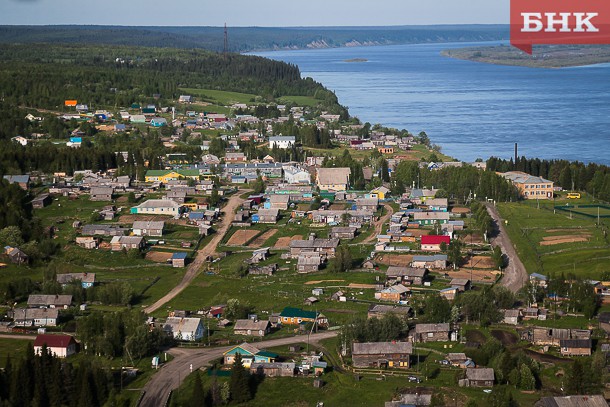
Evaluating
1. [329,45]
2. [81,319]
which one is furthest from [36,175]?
[329,45]

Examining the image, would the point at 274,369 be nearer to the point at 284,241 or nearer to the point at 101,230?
the point at 284,241

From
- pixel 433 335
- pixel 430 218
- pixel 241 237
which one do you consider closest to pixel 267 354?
pixel 433 335

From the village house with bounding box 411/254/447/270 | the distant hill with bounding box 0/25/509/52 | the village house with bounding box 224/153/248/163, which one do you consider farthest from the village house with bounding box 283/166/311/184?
the distant hill with bounding box 0/25/509/52

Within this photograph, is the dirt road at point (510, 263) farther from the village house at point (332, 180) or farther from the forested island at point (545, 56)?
the forested island at point (545, 56)

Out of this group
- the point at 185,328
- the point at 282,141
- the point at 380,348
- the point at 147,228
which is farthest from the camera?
the point at 282,141

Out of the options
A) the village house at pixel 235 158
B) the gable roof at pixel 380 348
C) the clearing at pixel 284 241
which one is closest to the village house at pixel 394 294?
the gable roof at pixel 380 348
